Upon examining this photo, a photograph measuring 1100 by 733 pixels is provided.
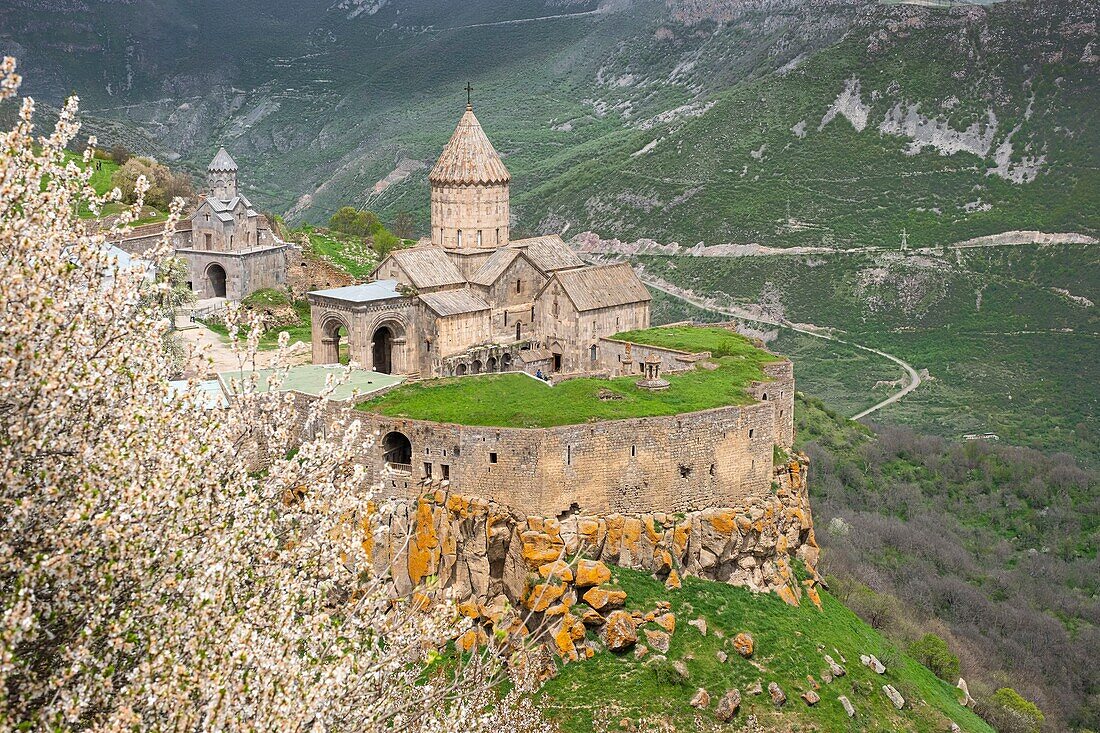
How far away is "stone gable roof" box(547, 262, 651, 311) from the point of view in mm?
32688

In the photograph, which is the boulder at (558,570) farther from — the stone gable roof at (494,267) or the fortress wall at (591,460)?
the stone gable roof at (494,267)

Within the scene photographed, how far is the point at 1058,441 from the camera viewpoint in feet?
177

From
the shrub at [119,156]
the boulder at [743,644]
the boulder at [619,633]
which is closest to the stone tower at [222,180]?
the shrub at [119,156]

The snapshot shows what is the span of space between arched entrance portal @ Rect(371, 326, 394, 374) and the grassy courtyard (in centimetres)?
388

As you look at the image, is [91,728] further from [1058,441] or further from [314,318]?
[1058,441]

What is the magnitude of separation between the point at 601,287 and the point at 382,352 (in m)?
6.23

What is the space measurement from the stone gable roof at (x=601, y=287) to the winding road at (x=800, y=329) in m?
25.3

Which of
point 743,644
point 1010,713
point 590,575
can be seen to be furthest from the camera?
point 1010,713

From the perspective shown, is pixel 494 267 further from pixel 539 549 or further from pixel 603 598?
pixel 603 598

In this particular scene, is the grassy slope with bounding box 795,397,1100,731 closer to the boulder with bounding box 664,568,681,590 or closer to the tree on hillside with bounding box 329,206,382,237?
the boulder with bounding box 664,568,681,590

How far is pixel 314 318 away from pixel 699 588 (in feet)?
41.1

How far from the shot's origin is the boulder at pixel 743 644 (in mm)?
23953

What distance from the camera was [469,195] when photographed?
3500 cm

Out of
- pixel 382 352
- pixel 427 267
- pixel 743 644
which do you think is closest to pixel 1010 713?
pixel 743 644
